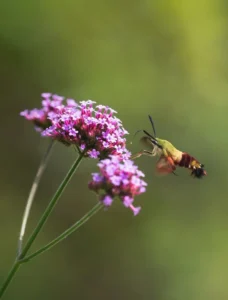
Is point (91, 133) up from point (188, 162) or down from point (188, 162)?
down

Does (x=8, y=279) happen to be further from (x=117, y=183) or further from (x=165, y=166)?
(x=165, y=166)

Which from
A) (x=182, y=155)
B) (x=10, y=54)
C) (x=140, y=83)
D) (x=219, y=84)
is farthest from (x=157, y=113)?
(x=182, y=155)

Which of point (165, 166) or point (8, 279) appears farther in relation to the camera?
point (165, 166)

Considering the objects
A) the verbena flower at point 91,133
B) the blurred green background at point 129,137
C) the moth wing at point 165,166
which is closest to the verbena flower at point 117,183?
the verbena flower at point 91,133

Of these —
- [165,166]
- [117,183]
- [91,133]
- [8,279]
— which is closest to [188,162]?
[165,166]

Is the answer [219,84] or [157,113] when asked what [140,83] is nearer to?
[157,113]

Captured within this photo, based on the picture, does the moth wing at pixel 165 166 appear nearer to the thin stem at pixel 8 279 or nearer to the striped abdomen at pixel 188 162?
the striped abdomen at pixel 188 162

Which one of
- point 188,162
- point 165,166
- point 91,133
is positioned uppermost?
point 188,162
